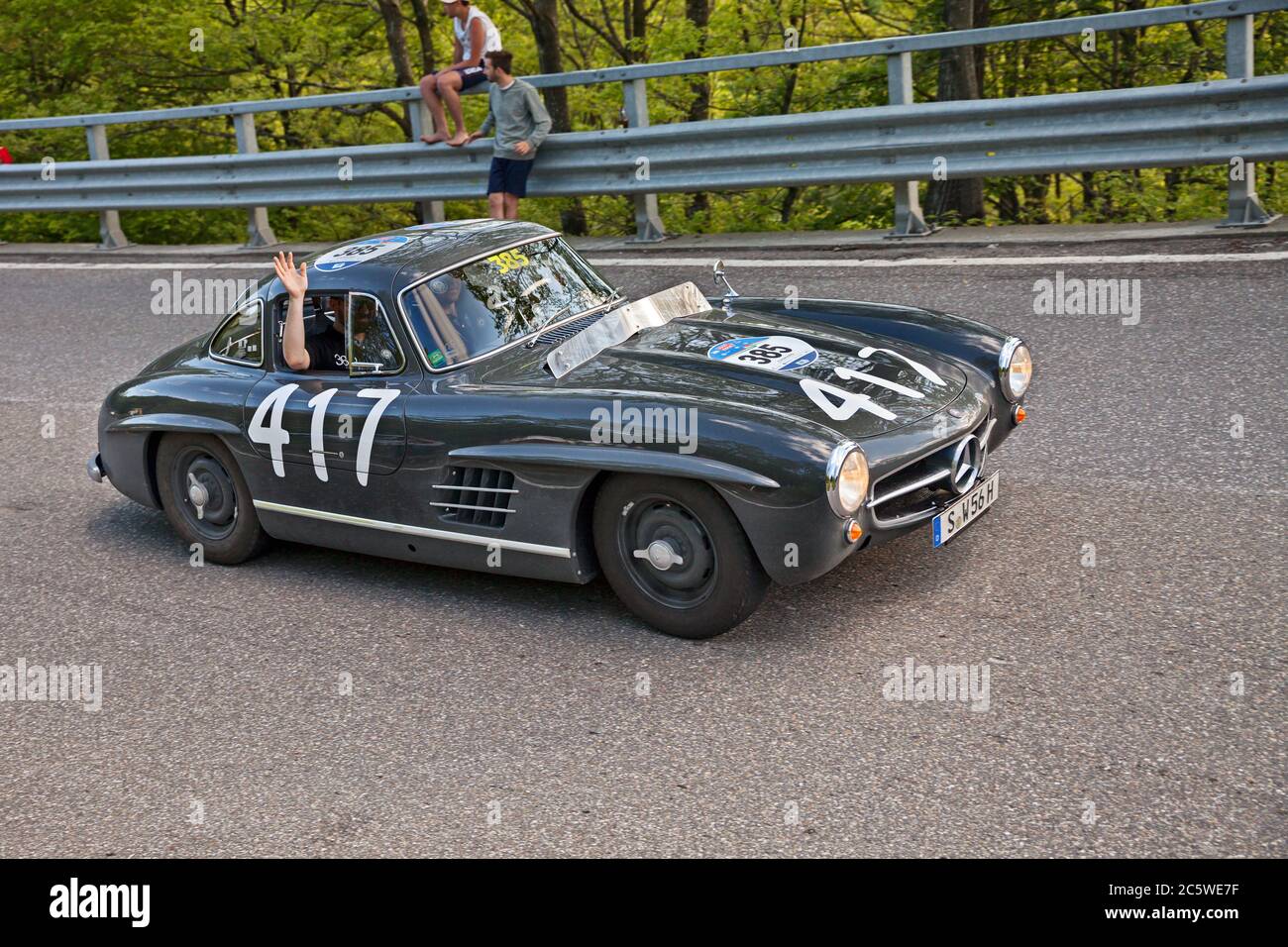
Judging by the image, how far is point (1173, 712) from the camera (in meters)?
3.83

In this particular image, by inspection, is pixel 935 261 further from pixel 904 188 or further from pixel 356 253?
pixel 356 253

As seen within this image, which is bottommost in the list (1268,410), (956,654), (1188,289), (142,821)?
(142,821)

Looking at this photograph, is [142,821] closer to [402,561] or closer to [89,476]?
[402,561]

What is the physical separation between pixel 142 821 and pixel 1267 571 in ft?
12.1

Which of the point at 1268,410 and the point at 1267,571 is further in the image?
the point at 1268,410

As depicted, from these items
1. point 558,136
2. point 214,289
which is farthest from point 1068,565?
point 214,289

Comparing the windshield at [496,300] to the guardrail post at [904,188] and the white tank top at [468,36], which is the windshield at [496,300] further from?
the white tank top at [468,36]

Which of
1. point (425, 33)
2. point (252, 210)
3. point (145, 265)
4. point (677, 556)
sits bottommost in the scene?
point (677, 556)

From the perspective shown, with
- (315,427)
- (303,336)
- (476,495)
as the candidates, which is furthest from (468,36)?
(476,495)

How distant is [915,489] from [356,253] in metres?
2.69

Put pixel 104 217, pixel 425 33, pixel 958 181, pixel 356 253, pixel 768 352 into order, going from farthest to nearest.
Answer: pixel 425 33
pixel 104 217
pixel 958 181
pixel 356 253
pixel 768 352

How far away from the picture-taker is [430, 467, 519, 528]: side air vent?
16.2ft

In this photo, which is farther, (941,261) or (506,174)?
(506,174)

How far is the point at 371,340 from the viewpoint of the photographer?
217 inches
